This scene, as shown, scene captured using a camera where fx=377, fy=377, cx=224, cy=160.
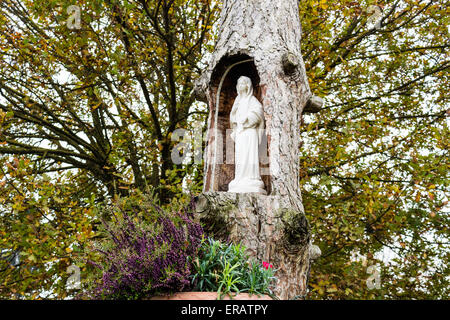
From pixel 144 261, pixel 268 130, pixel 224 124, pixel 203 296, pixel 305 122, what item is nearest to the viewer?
pixel 203 296

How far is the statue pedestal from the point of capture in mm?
2873

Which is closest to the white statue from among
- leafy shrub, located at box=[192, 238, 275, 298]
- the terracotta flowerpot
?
leafy shrub, located at box=[192, 238, 275, 298]

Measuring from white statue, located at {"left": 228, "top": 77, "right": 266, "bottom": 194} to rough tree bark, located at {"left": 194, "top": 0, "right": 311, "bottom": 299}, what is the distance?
0.21 metres

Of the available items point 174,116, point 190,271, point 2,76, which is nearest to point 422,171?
point 174,116

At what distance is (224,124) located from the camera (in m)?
4.36

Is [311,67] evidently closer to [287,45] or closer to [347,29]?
[347,29]

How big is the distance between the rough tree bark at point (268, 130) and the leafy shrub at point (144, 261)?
0.67 meters

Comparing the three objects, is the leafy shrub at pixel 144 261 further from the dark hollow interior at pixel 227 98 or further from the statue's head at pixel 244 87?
the statue's head at pixel 244 87

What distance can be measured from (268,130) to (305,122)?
14.0 ft

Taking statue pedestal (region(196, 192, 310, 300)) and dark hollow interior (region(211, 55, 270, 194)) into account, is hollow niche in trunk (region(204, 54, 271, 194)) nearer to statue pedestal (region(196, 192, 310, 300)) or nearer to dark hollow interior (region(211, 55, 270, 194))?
dark hollow interior (region(211, 55, 270, 194))

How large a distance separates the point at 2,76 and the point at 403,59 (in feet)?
25.3

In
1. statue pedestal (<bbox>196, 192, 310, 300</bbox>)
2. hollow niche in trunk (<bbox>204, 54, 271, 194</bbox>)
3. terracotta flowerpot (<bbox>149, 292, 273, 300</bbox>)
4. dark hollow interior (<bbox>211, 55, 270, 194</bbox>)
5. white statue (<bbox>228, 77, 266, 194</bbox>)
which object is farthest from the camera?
dark hollow interior (<bbox>211, 55, 270, 194</bbox>)

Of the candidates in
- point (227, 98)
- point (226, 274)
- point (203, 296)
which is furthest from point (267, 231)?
point (227, 98)

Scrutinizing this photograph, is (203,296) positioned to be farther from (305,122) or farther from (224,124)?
(305,122)
